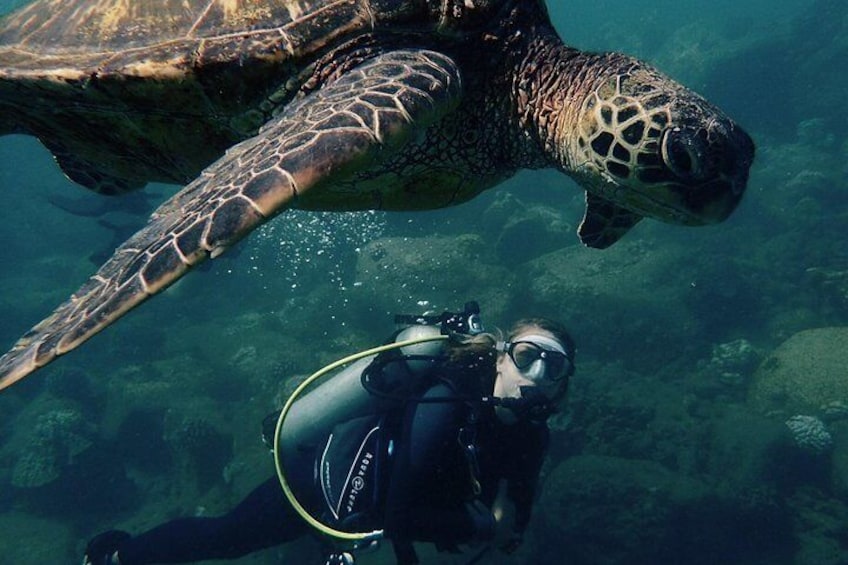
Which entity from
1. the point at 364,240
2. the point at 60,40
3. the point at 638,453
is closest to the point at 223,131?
the point at 60,40

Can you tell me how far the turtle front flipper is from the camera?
1.48 m

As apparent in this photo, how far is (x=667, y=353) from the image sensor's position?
27.2 ft

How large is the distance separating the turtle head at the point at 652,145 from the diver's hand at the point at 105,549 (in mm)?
4774

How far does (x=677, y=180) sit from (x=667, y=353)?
23.6ft

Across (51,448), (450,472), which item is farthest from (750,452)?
(51,448)

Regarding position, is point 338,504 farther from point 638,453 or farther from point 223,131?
point 638,453

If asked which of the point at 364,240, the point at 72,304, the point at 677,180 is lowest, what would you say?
the point at 364,240

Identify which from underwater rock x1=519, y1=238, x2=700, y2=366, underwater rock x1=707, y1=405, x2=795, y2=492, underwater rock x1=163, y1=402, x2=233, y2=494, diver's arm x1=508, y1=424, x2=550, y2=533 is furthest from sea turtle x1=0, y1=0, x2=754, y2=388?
underwater rock x1=519, y1=238, x2=700, y2=366

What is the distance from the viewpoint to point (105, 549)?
4426 millimetres

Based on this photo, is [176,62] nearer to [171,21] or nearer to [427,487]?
[171,21]

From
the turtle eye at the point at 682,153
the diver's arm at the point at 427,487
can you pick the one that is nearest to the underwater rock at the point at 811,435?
the diver's arm at the point at 427,487

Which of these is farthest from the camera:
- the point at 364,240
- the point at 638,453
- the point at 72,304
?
the point at 364,240

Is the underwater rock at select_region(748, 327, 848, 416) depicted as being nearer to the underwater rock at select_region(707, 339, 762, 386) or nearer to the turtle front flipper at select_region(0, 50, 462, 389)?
the underwater rock at select_region(707, 339, 762, 386)

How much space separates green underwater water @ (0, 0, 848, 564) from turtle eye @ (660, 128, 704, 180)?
13.4 ft
